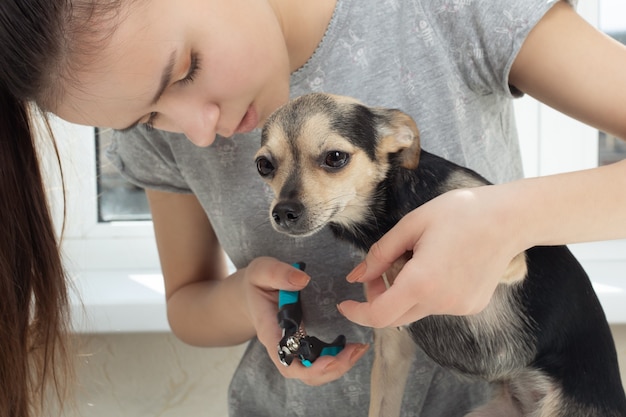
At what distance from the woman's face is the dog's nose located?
15 cm

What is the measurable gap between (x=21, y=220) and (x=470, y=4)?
0.61m

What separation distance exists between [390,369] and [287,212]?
259mm

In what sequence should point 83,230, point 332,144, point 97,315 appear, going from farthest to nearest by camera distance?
1. point 83,230
2. point 97,315
3. point 332,144

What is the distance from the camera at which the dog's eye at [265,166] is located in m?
0.72

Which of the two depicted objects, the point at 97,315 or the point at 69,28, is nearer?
the point at 69,28

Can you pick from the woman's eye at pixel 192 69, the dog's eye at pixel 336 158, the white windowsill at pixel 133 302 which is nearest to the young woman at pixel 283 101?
the woman's eye at pixel 192 69

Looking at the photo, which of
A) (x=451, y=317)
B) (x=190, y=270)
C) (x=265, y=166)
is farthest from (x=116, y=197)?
(x=451, y=317)

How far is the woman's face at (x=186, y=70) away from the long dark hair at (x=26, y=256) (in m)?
0.04

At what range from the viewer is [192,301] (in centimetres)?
111

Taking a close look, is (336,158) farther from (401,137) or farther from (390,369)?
(390,369)

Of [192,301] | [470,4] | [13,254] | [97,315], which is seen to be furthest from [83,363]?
[470,4]

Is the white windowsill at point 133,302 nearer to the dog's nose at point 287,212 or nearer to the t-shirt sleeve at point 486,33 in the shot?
the t-shirt sleeve at point 486,33

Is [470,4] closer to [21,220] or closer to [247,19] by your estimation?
[247,19]

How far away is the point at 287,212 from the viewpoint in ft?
2.16
